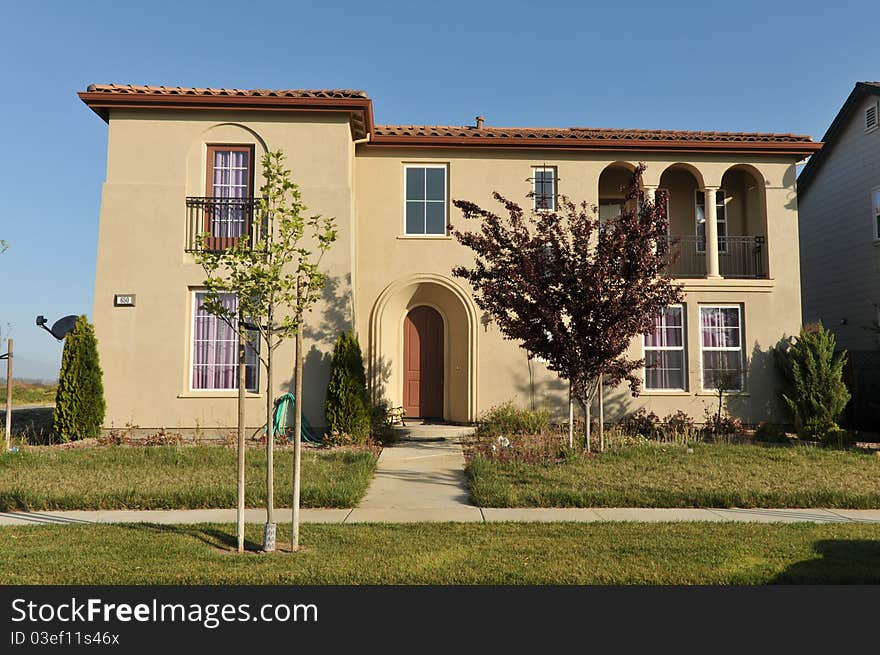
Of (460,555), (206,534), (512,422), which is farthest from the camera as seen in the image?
(512,422)

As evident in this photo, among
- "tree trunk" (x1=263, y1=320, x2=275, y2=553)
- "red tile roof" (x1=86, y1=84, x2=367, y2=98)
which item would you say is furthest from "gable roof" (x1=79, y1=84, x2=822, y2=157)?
"tree trunk" (x1=263, y1=320, x2=275, y2=553)

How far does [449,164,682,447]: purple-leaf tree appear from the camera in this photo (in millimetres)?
9750

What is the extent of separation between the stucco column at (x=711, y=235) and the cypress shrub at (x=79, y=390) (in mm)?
12776

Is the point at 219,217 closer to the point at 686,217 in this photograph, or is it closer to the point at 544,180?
the point at 544,180

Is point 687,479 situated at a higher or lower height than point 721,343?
lower

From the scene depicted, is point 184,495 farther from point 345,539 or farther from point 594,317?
point 594,317

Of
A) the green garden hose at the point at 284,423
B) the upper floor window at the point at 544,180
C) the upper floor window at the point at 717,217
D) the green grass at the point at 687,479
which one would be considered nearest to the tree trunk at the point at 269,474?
the green grass at the point at 687,479

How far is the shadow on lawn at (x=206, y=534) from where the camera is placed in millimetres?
5797

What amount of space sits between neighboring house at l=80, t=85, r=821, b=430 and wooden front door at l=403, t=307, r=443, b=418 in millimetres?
33

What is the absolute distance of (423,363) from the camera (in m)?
14.6

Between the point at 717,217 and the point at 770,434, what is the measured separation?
5.47 m

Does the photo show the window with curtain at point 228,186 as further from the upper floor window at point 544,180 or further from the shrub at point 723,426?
the shrub at point 723,426

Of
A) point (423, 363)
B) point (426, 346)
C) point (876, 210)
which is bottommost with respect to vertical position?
point (423, 363)

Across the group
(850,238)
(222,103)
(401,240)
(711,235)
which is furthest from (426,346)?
(850,238)
